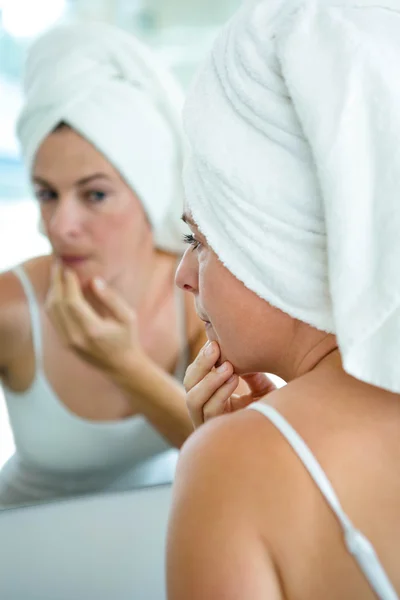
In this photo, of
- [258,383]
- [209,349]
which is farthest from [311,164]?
[258,383]

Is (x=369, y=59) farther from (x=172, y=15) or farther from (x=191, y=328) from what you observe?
(x=172, y=15)

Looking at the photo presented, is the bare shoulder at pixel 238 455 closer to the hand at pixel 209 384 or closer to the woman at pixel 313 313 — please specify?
the woman at pixel 313 313

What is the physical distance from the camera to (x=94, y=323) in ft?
3.60

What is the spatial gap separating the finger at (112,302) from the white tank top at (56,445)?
13 cm

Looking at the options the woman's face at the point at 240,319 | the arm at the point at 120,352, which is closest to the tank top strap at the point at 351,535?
the woman's face at the point at 240,319

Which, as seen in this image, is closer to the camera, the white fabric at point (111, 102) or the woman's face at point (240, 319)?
the woman's face at point (240, 319)

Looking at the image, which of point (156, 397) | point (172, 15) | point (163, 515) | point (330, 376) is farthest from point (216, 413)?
point (172, 15)

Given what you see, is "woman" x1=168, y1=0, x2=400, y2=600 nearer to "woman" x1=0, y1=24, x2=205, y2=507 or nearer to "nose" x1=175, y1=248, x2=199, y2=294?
"nose" x1=175, y1=248, x2=199, y2=294

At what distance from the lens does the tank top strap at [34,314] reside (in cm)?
120

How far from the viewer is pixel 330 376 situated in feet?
1.64

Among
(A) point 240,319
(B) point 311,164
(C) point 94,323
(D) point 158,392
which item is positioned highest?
(B) point 311,164

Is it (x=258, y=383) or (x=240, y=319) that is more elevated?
(x=240, y=319)

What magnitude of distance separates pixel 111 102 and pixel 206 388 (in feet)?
2.19

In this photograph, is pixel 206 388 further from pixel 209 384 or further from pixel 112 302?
pixel 112 302
